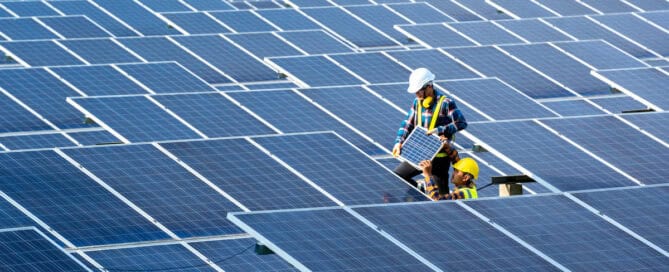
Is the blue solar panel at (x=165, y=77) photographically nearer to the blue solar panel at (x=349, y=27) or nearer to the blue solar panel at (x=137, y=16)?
the blue solar panel at (x=349, y=27)

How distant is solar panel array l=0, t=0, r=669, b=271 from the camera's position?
19391 mm

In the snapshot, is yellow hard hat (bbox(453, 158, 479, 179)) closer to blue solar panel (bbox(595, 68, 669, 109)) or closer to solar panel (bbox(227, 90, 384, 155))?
solar panel (bbox(227, 90, 384, 155))

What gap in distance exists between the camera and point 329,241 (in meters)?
19.0

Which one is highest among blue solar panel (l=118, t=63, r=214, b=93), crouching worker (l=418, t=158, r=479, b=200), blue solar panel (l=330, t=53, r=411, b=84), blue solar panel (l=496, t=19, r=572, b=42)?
blue solar panel (l=496, t=19, r=572, b=42)

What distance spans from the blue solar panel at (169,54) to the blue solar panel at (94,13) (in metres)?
5.03

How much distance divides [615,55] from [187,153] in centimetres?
1654

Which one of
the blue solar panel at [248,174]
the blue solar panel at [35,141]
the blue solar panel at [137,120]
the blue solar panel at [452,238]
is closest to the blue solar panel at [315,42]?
the blue solar panel at [35,141]

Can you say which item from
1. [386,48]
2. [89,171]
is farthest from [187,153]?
[386,48]

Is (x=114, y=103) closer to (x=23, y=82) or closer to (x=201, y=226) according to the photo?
(x=23, y=82)

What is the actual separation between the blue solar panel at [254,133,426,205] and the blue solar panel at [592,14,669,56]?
19.7m

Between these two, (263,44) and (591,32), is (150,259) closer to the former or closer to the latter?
(263,44)

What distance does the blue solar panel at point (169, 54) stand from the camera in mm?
37031

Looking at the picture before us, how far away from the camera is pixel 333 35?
4394 centimetres

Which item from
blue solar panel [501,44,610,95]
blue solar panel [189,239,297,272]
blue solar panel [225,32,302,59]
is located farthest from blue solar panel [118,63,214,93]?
blue solar panel [189,239,297,272]
